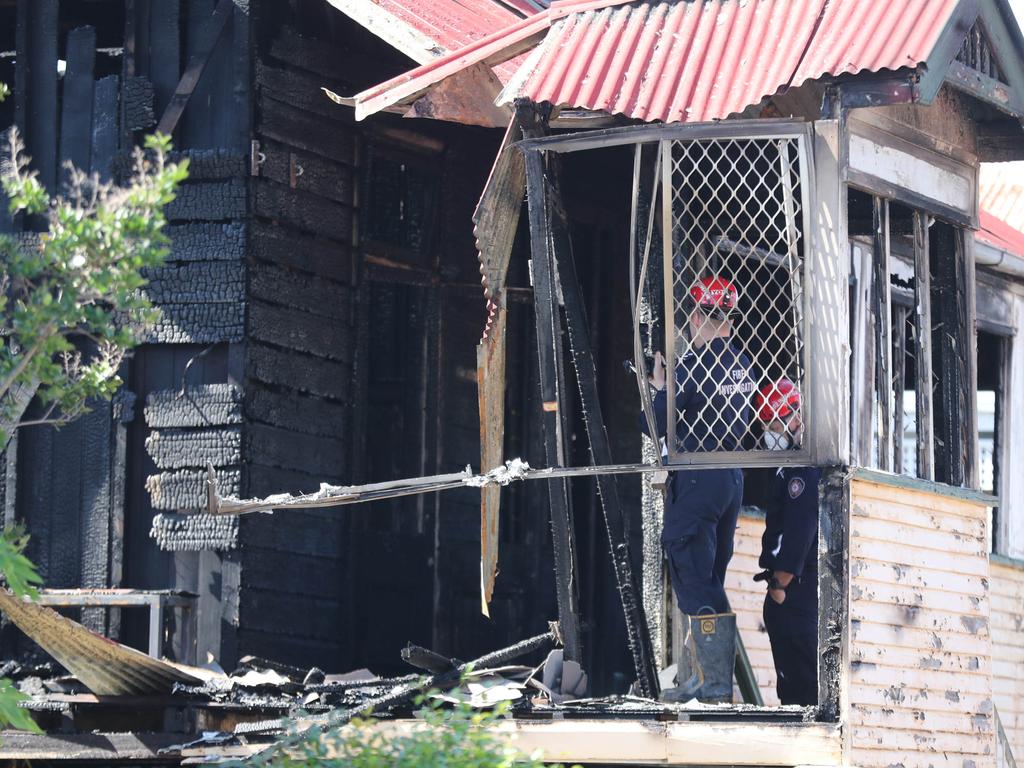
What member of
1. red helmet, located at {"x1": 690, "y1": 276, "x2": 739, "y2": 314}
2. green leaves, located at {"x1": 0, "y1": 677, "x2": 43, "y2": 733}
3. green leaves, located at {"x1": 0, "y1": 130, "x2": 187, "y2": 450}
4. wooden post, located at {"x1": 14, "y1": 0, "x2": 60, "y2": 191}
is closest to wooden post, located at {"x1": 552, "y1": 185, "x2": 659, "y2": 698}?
red helmet, located at {"x1": 690, "y1": 276, "x2": 739, "y2": 314}

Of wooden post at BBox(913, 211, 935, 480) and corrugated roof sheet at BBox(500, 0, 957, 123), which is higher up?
corrugated roof sheet at BBox(500, 0, 957, 123)

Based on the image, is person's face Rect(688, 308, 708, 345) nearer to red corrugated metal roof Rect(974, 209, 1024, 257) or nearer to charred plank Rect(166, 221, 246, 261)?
charred plank Rect(166, 221, 246, 261)

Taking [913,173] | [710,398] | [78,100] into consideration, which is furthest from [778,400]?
[78,100]

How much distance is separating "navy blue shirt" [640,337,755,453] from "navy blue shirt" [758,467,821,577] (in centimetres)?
54

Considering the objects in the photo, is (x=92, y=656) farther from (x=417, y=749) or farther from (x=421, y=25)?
(x=421, y=25)

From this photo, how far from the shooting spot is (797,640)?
362 inches

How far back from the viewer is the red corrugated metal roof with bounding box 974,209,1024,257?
13.3 meters

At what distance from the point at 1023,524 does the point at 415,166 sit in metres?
5.60

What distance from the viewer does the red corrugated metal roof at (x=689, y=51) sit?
26.7 ft

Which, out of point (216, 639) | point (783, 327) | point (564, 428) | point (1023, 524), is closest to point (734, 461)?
point (564, 428)

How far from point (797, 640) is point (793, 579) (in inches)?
12.2

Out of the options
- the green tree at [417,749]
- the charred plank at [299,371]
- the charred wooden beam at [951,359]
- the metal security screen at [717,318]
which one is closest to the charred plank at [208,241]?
the charred plank at [299,371]

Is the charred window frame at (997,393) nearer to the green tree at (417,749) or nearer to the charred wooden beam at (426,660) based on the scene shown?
the charred wooden beam at (426,660)

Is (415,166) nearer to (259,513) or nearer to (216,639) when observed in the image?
(259,513)
